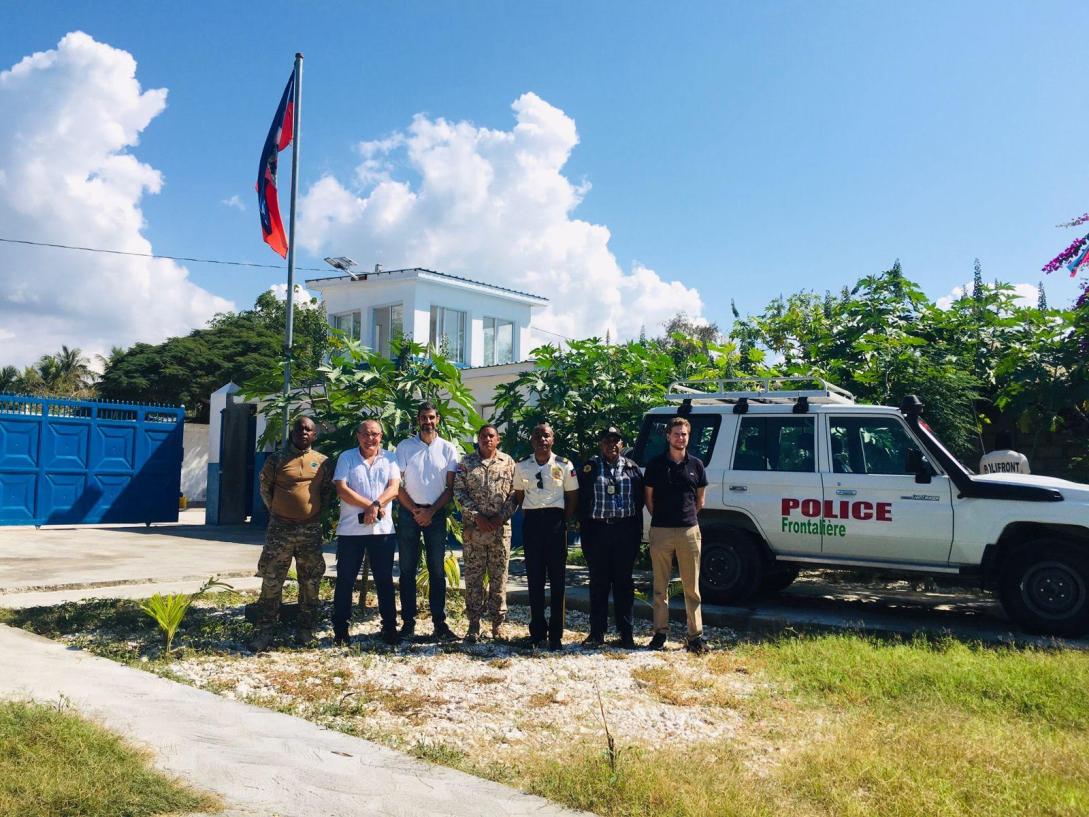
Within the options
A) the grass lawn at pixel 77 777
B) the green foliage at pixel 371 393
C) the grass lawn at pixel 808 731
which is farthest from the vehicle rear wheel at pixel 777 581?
the grass lawn at pixel 77 777

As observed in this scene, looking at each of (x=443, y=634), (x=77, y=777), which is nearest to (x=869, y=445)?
(x=443, y=634)

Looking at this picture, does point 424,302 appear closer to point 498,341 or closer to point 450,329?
point 450,329

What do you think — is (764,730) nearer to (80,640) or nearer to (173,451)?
(80,640)

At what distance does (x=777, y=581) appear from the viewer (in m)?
9.91

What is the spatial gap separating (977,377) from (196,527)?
590 inches

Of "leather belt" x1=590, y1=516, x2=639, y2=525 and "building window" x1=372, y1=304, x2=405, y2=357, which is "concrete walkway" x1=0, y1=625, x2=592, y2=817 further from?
"building window" x1=372, y1=304, x2=405, y2=357

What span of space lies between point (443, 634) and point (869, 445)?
4246mm

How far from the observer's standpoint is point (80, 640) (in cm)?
738

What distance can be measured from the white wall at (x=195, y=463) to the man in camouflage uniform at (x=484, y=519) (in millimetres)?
24804

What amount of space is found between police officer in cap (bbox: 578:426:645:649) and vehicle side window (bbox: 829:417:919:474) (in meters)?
2.23

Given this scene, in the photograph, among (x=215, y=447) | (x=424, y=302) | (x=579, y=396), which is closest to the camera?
(x=579, y=396)

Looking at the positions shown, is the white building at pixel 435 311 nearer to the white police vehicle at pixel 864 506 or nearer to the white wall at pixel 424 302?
the white wall at pixel 424 302

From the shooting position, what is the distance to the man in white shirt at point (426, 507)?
7543 mm

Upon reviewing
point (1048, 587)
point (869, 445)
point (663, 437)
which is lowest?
point (1048, 587)
